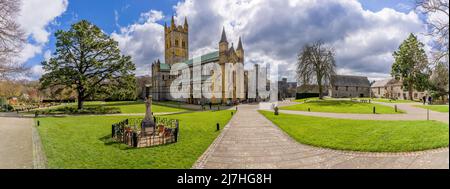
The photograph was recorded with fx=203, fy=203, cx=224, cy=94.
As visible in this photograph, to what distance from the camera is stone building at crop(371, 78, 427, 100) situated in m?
62.5

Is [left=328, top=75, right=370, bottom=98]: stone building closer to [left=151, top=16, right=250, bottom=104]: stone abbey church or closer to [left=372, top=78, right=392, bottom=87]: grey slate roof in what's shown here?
[left=372, top=78, right=392, bottom=87]: grey slate roof

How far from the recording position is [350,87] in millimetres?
72625

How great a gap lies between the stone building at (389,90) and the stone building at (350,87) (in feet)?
8.81

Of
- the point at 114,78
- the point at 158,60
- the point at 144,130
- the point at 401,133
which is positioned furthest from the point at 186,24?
the point at 401,133

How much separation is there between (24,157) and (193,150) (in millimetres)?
6452

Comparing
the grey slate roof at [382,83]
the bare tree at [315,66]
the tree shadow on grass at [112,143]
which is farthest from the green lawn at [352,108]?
the grey slate roof at [382,83]

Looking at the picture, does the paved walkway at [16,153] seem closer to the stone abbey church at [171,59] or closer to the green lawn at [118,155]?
the green lawn at [118,155]

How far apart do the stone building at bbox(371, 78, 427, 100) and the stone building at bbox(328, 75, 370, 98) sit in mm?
2685

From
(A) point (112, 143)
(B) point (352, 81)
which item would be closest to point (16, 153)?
(A) point (112, 143)

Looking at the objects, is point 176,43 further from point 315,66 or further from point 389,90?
point 389,90

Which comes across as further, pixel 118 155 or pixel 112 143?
pixel 112 143

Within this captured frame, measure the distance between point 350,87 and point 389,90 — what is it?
1126cm
